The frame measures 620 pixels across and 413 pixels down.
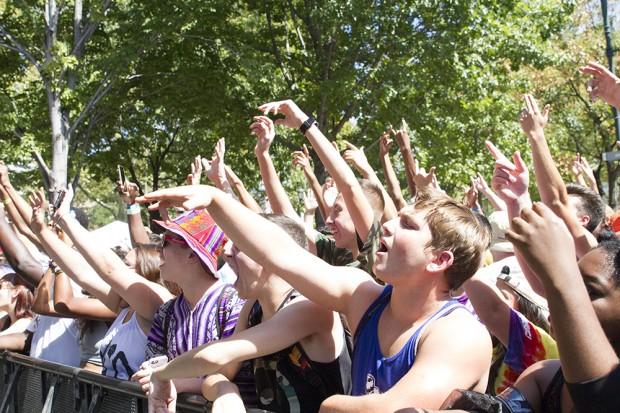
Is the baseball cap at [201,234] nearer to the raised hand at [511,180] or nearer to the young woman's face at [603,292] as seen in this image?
the raised hand at [511,180]

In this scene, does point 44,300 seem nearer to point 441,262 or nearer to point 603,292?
point 441,262

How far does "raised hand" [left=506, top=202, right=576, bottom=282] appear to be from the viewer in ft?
5.98

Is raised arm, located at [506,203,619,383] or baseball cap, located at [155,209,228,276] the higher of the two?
raised arm, located at [506,203,619,383]

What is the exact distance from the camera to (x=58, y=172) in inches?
658

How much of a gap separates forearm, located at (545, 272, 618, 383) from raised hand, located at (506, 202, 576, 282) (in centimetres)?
3

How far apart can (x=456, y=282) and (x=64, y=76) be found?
50.6ft

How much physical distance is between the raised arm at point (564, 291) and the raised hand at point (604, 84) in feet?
8.36

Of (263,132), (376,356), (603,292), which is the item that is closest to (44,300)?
(263,132)

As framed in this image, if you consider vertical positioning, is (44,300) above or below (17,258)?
below

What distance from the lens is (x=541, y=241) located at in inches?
71.9

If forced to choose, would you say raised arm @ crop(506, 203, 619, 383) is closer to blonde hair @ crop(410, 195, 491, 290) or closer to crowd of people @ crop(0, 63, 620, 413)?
crowd of people @ crop(0, 63, 620, 413)

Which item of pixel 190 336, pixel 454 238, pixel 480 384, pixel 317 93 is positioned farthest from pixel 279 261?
pixel 317 93

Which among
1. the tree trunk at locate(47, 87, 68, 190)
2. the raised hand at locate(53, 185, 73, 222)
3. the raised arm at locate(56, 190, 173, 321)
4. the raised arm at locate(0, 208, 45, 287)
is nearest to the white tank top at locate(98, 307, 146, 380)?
the raised arm at locate(56, 190, 173, 321)

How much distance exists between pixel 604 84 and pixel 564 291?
2.70 meters
